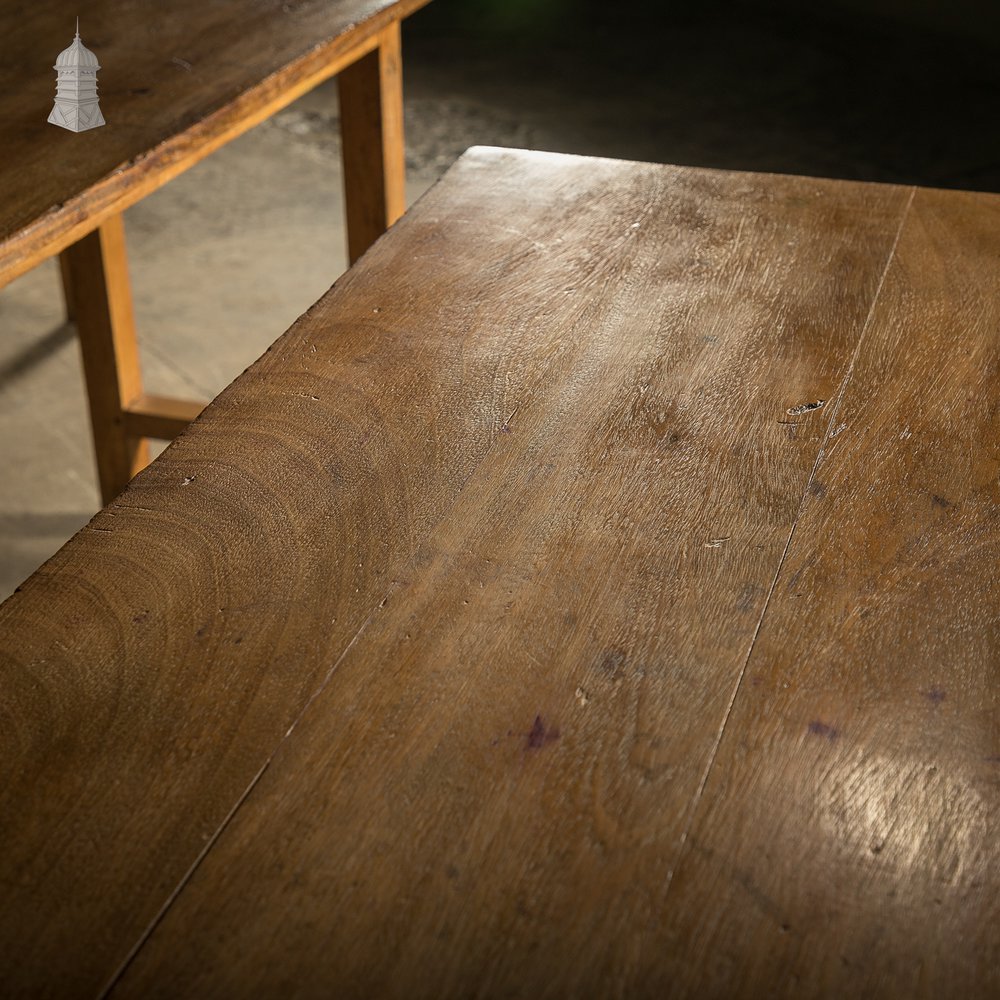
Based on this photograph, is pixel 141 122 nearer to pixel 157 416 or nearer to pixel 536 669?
pixel 157 416

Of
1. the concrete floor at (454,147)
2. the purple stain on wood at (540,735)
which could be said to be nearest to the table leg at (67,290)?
the concrete floor at (454,147)

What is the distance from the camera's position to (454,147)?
376 centimetres

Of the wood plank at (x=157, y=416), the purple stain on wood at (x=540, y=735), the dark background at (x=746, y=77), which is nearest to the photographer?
the purple stain on wood at (x=540, y=735)

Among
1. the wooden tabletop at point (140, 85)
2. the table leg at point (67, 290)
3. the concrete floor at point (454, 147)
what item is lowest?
the concrete floor at point (454, 147)

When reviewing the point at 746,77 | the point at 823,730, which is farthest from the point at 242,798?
the point at 746,77

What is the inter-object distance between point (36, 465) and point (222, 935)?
1.95m

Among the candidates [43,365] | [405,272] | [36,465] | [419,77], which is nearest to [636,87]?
[419,77]

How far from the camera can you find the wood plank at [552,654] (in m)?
0.57

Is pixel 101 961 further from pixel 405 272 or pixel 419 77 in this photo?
pixel 419 77

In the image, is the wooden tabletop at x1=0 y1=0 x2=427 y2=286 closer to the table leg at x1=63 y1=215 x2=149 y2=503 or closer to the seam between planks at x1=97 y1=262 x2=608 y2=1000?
the table leg at x1=63 y1=215 x2=149 y2=503

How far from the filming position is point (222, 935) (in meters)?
0.57

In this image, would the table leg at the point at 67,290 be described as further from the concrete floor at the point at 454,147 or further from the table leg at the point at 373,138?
the table leg at the point at 373,138

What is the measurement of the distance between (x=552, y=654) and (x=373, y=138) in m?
1.43

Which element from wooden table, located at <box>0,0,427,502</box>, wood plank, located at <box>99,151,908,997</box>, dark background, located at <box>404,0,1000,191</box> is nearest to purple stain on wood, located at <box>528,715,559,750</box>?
wood plank, located at <box>99,151,908,997</box>
